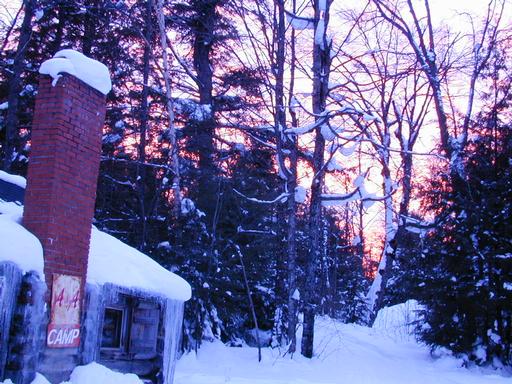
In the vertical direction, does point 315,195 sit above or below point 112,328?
above

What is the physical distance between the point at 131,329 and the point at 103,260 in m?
1.10

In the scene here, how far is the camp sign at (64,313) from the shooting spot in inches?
217

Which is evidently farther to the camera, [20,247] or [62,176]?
[62,176]

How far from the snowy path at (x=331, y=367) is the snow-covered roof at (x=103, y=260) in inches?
69.4

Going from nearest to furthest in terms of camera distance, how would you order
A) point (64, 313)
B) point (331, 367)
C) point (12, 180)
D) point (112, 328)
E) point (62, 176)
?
point (64, 313)
point (62, 176)
point (112, 328)
point (12, 180)
point (331, 367)

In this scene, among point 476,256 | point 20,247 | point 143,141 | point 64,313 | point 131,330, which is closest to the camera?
point 20,247

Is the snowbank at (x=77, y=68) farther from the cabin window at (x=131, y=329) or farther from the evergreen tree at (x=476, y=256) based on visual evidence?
the evergreen tree at (x=476, y=256)

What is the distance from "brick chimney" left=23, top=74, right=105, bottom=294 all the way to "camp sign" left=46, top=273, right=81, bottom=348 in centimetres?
8

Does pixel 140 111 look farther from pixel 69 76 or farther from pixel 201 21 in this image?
pixel 69 76

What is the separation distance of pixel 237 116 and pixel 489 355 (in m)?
9.49

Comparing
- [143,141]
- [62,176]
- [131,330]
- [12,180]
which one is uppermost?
[143,141]

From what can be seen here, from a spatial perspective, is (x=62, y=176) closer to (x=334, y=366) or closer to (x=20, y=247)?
(x=20, y=247)

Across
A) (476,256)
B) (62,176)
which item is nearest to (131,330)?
(62,176)

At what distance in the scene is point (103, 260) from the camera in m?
6.89
